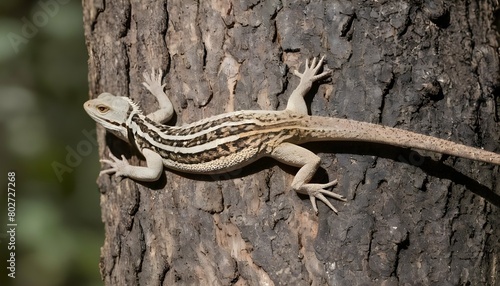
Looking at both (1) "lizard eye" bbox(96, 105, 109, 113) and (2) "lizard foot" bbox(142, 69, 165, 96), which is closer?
(2) "lizard foot" bbox(142, 69, 165, 96)

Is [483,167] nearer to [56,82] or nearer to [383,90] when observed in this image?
[383,90]

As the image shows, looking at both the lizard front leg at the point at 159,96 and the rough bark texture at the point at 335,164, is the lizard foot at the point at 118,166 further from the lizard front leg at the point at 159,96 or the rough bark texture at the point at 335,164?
the lizard front leg at the point at 159,96

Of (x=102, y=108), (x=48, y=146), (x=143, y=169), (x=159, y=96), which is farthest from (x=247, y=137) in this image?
(x=48, y=146)

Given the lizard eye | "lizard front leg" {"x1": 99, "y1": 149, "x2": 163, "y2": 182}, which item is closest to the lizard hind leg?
"lizard front leg" {"x1": 99, "y1": 149, "x2": 163, "y2": 182}

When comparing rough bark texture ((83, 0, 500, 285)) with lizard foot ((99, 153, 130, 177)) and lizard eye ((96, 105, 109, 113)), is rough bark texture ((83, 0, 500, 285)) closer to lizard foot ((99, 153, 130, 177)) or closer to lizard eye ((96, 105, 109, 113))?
lizard foot ((99, 153, 130, 177))

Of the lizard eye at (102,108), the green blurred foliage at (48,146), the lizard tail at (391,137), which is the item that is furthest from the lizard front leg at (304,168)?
the green blurred foliage at (48,146)

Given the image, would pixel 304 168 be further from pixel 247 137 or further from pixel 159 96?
pixel 159 96
